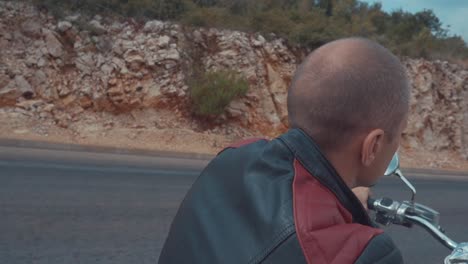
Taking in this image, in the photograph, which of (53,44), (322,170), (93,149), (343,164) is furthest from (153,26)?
(322,170)

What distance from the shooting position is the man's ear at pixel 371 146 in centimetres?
165

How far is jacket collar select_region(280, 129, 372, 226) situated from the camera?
1552mm

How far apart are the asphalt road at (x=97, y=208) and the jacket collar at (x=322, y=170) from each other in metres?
4.69

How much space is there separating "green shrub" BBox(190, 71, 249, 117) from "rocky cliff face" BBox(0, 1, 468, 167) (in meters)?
0.44

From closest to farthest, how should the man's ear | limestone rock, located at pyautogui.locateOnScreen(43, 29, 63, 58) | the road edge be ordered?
the man's ear, the road edge, limestone rock, located at pyautogui.locateOnScreen(43, 29, 63, 58)

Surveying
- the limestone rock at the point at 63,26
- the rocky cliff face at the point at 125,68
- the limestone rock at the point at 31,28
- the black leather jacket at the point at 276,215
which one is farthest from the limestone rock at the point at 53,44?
the black leather jacket at the point at 276,215

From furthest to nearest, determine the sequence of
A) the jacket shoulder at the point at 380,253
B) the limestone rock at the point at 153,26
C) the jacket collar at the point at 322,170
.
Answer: the limestone rock at the point at 153,26, the jacket collar at the point at 322,170, the jacket shoulder at the point at 380,253

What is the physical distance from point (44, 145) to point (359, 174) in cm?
1416

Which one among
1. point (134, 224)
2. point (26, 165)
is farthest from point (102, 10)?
point (134, 224)

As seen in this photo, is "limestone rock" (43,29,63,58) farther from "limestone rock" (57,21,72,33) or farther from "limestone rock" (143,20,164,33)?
"limestone rock" (143,20,164,33)

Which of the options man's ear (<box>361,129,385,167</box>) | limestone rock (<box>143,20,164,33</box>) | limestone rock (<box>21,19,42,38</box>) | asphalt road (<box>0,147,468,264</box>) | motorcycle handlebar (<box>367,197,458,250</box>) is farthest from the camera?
limestone rock (<box>143,20,164,33</box>)

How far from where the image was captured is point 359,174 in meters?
1.74

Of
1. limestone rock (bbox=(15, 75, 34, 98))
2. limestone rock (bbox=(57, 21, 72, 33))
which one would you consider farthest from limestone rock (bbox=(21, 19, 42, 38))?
limestone rock (bbox=(15, 75, 34, 98))

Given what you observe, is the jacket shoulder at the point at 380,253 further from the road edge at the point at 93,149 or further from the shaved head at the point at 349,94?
the road edge at the point at 93,149
